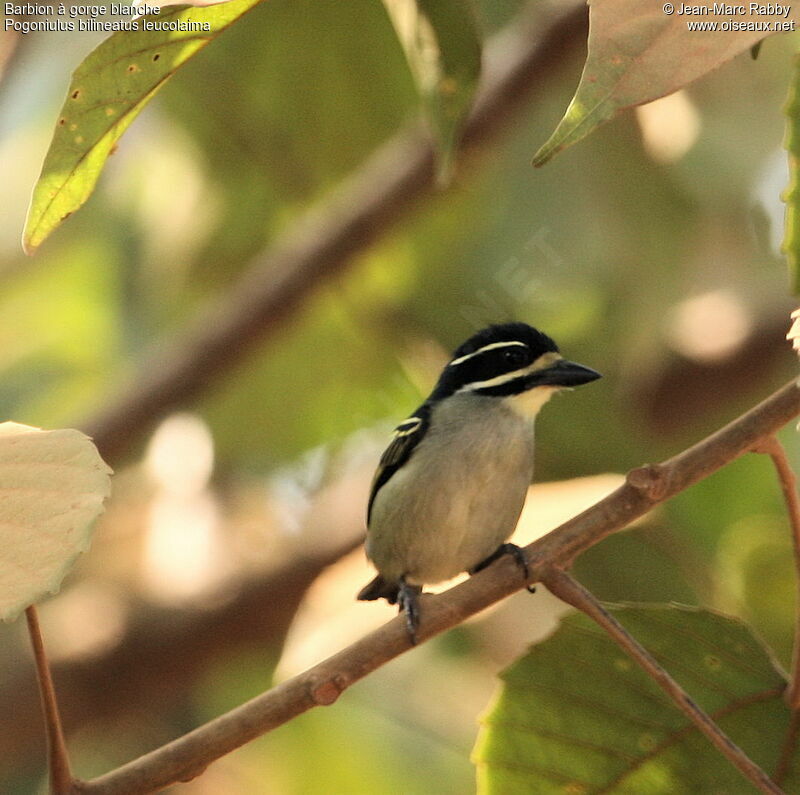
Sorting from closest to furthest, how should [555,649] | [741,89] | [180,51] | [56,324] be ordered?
[180,51] → [555,649] → [741,89] → [56,324]

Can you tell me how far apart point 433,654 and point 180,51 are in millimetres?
3464

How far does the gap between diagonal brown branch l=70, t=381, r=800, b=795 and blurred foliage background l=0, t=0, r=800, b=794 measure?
191 cm

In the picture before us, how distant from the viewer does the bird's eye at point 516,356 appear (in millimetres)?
3553

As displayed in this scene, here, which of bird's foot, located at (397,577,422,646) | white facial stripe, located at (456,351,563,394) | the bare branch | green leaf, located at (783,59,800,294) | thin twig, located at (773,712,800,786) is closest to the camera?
green leaf, located at (783,59,800,294)

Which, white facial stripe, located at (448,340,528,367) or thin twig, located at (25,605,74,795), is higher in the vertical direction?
thin twig, located at (25,605,74,795)

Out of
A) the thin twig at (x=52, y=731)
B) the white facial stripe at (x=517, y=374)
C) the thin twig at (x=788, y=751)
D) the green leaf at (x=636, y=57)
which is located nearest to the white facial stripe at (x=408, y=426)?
the white facial stripe at (x=517, y=374)

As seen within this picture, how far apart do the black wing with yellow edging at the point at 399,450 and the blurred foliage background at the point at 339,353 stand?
1.67 feet

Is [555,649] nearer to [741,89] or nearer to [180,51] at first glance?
[180,51]

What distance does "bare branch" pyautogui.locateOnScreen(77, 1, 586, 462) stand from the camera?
3951 millimetres

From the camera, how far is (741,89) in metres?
4.79

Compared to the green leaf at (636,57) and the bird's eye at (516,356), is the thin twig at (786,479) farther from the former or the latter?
the bird's eye at (516,356)

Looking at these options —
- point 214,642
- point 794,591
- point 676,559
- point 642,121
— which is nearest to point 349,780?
point 214,642

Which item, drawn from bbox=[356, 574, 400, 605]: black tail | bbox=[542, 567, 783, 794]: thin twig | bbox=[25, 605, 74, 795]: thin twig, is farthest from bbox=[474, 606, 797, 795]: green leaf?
bbox=[356, 574, 400, 605]: black tail

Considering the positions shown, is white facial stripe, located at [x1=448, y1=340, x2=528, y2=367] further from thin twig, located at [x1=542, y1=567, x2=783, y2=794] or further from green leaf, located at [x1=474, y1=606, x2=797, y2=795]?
thin twig, located at [x1=542, y1=567, x2=783, y2=794]
